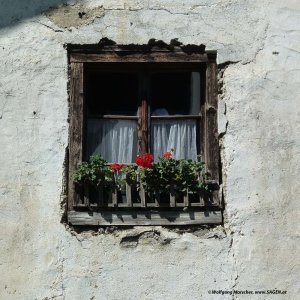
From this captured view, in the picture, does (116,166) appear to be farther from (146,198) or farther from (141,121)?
(141,121)

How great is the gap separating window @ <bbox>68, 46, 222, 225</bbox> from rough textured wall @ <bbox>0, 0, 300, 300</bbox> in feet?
0.35

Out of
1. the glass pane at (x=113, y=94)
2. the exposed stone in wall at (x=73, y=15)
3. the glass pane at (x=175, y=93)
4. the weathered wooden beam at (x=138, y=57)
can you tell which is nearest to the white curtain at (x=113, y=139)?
the glass pane at (x=113, y=94)

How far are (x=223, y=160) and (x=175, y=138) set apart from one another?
509 mm

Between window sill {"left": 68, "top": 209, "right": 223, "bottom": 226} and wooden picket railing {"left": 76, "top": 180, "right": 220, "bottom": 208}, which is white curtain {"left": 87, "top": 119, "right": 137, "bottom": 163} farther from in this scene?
window sill {"left": 68, "top": 209, "right": 223, "bottom": 226}

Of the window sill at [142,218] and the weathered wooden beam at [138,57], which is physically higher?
the weathered wooden beam at [138,57]

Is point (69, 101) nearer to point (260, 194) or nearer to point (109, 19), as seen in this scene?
point (109, 19)

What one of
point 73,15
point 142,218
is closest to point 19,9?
point 73,15

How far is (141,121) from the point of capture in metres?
6.19

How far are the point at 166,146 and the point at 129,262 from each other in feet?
3.58

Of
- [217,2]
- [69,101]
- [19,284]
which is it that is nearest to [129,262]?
[19,284]

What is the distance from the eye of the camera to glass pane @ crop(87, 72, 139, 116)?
627cm

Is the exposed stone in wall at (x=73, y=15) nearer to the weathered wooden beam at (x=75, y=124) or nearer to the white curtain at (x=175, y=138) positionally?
the weathered wooden beam at (x=75, y=124)

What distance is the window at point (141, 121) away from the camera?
Answer: 5.82m

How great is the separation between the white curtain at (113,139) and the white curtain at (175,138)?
0.63ft
